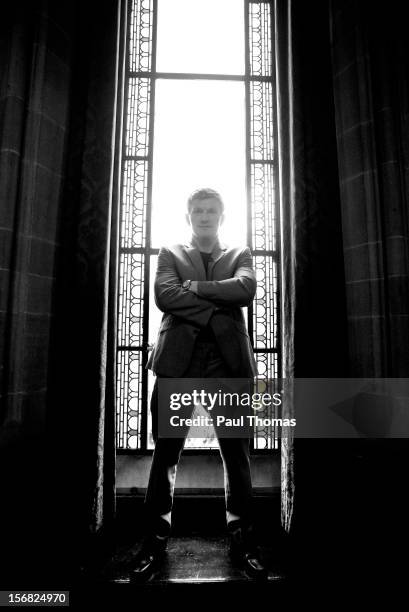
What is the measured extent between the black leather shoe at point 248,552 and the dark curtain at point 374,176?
1.07 metres

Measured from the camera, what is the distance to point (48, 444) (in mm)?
2047

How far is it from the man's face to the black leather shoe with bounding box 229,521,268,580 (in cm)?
150

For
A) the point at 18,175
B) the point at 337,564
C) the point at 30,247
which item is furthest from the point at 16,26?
the point at 337,564

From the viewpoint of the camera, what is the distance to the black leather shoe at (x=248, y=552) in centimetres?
161

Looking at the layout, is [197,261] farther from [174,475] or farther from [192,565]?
[192,565]

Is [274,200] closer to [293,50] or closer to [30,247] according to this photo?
[293,50]

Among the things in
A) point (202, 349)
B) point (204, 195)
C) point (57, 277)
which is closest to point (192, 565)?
point (202, 349)

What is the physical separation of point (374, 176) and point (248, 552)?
2.21 meters

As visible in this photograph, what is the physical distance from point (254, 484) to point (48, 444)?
52.5 inches

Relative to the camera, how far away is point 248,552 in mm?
1671

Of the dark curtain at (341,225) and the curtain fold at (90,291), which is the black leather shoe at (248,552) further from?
the curtain fold at (90,291)

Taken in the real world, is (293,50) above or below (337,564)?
above

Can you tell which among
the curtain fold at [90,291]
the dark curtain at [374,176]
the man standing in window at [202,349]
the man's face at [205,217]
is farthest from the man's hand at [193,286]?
the dark curtain at [374,176]

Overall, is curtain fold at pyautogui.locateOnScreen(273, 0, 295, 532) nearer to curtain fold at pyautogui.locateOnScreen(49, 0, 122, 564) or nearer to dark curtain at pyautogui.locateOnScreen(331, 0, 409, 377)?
dark curtain at pyautogui.locateOnScreen(331, 0, 409, 377)
